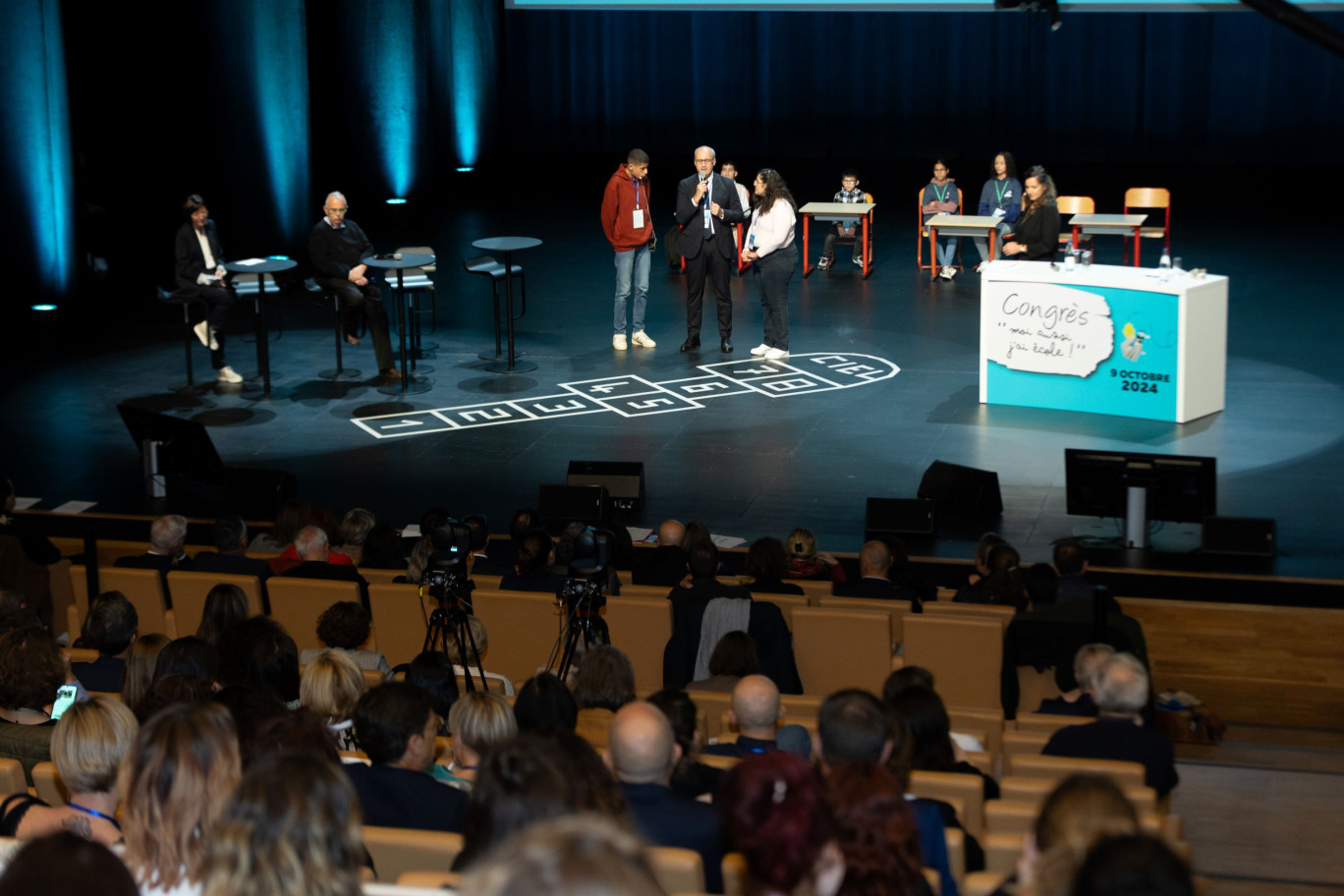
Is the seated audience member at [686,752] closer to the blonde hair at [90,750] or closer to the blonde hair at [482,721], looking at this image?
the blonde hair at [482,721]

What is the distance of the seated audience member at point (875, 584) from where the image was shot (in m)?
6.46

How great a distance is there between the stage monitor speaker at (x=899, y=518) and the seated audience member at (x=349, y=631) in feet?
10.6

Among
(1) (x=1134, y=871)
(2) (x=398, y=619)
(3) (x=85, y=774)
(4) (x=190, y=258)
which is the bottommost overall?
(2) (x=398, y=619)

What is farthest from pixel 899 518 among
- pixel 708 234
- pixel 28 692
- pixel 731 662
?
pixel 28 692

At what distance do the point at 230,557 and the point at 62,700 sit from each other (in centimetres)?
222

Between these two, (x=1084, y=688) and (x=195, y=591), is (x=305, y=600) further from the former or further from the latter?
(x=1084, y=688)

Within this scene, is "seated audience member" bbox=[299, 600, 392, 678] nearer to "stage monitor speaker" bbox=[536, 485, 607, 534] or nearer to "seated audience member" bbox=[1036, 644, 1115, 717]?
"seated audience member" bbox=[1036, 644, 1115, 717]

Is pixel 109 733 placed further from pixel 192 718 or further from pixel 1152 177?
pixel 1152 177

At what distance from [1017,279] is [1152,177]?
36.6 feet

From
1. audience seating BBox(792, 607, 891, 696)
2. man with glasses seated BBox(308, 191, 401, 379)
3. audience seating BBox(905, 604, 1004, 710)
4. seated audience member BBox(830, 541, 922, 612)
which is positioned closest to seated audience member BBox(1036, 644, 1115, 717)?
audience seating BBox(905, 604, 1004, 710)

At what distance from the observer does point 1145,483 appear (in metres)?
7.73

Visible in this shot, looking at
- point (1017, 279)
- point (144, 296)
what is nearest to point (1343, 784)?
point (1017, 279)

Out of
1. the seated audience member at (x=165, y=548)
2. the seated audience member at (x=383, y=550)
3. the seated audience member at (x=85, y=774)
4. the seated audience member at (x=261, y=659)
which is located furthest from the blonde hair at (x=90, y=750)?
the seated audience member at (x=383, y=550)

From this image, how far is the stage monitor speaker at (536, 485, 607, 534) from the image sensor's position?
8.25 metres
